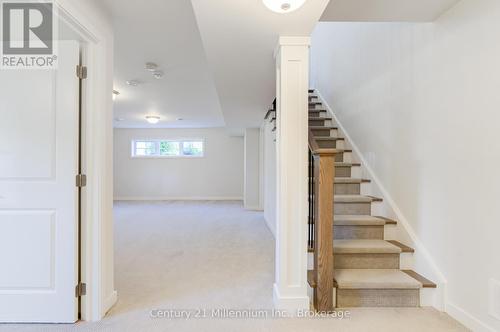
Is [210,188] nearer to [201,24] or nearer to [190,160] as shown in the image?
[190,160]

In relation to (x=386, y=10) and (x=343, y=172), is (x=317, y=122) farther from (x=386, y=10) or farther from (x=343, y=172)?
(x=386, y=10)

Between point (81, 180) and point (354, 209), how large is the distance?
2450mm

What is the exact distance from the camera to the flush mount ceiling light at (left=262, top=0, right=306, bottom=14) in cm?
148

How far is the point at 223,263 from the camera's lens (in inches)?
117

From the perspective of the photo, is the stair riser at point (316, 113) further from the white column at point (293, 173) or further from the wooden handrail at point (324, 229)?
the wooden handrail at point (324, 229)

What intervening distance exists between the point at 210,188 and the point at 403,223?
6.62 metres

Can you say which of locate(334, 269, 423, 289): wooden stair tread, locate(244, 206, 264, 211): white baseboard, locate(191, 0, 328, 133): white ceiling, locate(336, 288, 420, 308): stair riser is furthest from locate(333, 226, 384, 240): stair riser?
locate(244, 206, 264, 211): white baseboard

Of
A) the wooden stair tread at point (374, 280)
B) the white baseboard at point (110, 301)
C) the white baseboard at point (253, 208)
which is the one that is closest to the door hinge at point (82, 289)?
the white baseboard at point (110, 301)

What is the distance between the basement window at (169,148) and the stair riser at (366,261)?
22.3 feet

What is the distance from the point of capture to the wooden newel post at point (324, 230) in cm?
191

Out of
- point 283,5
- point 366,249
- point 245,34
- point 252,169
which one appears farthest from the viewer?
point 252,169

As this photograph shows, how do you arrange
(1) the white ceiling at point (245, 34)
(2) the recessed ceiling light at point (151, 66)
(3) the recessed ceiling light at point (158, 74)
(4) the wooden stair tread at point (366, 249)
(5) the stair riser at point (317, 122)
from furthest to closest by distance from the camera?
(5) the stair riser at point (317, 122) → (3) the recessed ceiling light at point (158, 74) → (2) the recessed ceiling light at point (151, 66) → (4) the wooden stair tread at point (366, 249) → (1) the white ceiling at point (245, 34)

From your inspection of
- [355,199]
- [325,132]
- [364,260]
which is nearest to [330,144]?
[325,132]

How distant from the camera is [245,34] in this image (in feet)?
6.28
